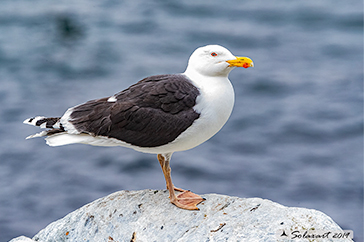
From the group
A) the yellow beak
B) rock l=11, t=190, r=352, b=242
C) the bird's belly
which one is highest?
the yellow beak

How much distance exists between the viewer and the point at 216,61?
5895 mm

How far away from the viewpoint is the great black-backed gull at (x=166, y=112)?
579 cm

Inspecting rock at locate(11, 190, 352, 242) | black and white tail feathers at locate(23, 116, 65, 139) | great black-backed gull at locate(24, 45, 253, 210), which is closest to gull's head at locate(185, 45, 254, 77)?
great black-backed gull at locate(24, 45, 253, 210)

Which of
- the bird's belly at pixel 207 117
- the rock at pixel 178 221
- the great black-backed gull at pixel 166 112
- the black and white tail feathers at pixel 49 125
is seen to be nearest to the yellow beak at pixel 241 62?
the great black-backed gull at pixel 166 112

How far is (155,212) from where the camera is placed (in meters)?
6.27

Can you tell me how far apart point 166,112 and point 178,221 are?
1.34 metres

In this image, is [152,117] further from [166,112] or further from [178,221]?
[178,221]

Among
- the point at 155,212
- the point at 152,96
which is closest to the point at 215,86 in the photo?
the point at 152,96

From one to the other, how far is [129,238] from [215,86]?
2057 millimetres

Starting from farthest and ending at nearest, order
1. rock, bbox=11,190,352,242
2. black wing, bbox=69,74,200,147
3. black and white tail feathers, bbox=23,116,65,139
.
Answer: black and white tail feathers, bbox=23,116,65,139 → black wing, bbox=69,74,200,147 → rock, bbox=11,190,352,242

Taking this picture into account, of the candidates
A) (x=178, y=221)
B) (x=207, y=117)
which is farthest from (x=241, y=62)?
(x=178, y=221)

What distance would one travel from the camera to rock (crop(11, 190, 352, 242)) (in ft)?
18.0

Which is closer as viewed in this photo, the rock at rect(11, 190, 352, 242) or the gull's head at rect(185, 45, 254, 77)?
the rock at rect(11, 190, 352, 242)

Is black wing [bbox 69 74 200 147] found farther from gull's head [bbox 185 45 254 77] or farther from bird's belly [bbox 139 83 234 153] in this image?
gull's head [bbox 185 45 254 77]
